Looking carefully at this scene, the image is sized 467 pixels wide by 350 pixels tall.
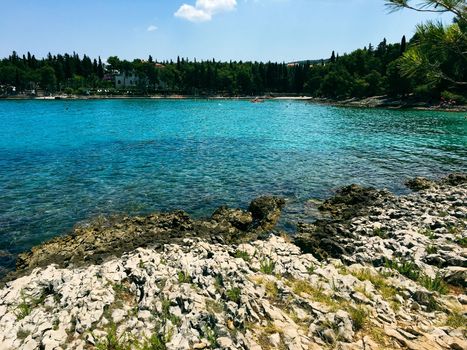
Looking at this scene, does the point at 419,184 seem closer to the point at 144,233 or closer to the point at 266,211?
the point at 266,211

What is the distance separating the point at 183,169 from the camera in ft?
110

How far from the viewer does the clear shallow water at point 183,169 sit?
22.8 meters

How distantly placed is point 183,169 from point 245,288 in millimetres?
23209

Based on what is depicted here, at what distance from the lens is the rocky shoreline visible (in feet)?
30.3

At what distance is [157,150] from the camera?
43.9m

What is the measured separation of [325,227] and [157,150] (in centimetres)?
3007

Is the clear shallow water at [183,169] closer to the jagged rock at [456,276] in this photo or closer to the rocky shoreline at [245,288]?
the rocky shoreline at [245,288]

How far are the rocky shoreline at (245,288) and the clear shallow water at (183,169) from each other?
4.19 metres

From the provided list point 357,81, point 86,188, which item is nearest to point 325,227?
point 86,188

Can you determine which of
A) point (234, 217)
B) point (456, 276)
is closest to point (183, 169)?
point (234, 217)

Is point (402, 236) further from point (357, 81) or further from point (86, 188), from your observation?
point (357, 81)

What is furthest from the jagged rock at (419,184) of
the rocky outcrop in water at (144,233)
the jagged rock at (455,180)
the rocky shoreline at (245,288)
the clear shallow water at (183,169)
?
the rocky outcrop in water at (144,233)

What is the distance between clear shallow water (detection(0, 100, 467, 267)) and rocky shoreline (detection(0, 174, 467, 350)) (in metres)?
4.19

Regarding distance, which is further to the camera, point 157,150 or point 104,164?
point 157,150
